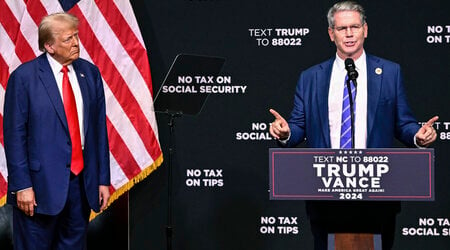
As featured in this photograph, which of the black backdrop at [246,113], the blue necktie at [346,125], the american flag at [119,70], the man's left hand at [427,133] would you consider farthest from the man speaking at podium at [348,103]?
the american flag at [119,70]

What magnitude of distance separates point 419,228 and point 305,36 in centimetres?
168

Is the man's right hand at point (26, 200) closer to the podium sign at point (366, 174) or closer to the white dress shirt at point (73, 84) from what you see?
the white dress shirt at point (73, 84)

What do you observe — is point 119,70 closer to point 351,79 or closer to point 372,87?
point 372,87

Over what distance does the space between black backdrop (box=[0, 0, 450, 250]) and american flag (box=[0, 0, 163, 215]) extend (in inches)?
8.3

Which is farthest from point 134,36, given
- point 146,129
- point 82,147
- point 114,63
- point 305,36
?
point 82,147

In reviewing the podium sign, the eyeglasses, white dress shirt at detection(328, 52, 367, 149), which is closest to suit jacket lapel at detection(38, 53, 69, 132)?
the podium sign

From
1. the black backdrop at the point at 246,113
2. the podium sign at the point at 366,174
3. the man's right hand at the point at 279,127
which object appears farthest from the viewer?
the black backdrop at the point at 246,113

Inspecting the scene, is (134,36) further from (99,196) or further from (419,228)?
(419,228)

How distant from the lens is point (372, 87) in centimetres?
384

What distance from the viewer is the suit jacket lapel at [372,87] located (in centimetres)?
379

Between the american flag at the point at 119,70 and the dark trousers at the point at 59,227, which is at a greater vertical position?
the american flag at the point at 119,70

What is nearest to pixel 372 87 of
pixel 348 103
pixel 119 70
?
pixel 348 103

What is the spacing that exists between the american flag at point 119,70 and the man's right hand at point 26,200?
5.15 feet

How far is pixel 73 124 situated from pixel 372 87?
1.66 metres
